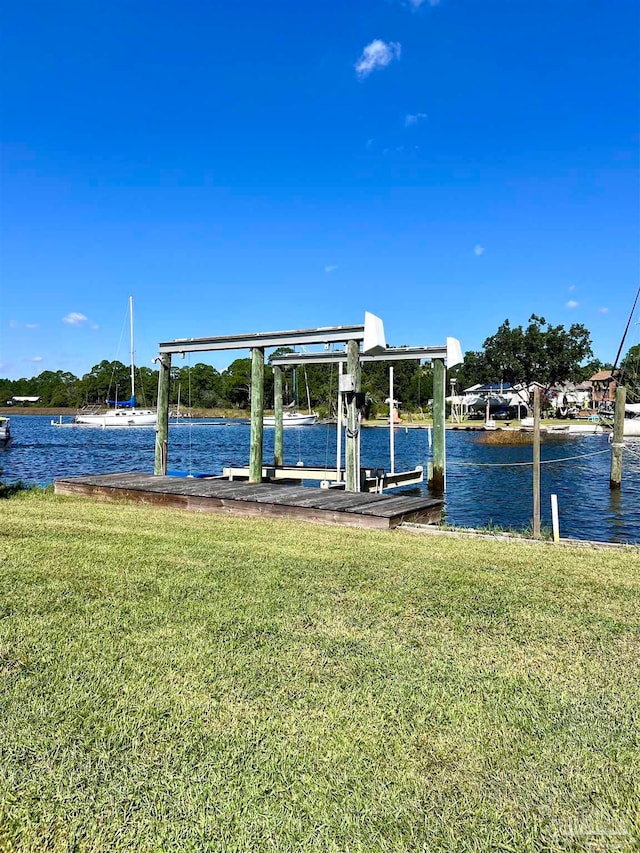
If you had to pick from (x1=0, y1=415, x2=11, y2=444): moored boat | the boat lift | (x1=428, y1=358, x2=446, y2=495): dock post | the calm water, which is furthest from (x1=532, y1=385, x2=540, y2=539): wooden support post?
(x1=0, y1=415, x2=11, y2=444): moored boat

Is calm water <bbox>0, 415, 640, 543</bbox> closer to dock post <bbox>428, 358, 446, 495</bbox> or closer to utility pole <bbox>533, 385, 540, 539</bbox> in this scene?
dock post <bbox>428, 358, 446, 495</bbox>

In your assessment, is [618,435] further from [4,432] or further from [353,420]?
[4,432]

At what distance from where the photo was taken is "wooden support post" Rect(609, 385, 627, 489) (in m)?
17.5

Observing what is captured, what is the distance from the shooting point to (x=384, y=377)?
78.8m

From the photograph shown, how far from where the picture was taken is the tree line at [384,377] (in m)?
59.3

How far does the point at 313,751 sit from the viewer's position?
2.60 meters

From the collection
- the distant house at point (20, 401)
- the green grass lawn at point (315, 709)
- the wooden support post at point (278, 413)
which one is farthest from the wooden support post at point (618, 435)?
the distant house at point (20, 401)

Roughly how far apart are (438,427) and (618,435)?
6888mm

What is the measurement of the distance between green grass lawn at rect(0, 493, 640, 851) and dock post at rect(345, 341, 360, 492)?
5194 mm

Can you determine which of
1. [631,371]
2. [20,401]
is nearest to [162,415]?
[631,371]

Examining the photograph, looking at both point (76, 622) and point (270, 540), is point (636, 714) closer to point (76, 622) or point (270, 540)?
point (76, 622)

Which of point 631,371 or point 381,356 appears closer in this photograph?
point 381,356

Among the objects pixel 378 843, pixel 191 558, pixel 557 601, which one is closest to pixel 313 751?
pixel 378 843

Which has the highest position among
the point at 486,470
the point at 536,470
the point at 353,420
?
the point at 353,420
